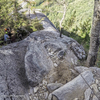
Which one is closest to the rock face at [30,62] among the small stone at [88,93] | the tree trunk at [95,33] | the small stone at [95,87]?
the tree trunk at [95,33]

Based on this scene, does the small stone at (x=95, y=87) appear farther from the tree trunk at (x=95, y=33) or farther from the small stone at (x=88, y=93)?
the tree trunk at (x=95, y=33)

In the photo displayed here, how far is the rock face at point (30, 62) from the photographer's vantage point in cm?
441

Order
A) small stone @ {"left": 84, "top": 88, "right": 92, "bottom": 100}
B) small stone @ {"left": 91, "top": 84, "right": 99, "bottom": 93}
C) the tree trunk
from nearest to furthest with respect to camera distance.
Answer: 1. small stone @ {"left": 84, "top": 88, "right": 92, "bottom": 100}
2. small stone @ {"left": 91, "top": 84, "right": 99, "bottom": 93}
3. the tree trunk

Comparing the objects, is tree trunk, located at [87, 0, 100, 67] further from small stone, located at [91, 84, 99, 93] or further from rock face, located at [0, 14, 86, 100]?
small stone, located at [91, 84, 99, 93]

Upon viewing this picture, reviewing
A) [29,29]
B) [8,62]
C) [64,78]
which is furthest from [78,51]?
[29,29]

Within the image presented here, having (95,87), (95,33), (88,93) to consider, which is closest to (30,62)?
(88,93)

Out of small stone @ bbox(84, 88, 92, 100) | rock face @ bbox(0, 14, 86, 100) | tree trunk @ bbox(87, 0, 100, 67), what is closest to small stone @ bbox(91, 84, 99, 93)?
small stone @ bbox(84, 88, 92, 100)

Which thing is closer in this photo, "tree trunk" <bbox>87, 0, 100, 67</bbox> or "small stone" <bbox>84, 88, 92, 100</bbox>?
"small stone" <bbox>84, 88, 92, 100</bbox>

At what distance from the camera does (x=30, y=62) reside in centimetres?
597

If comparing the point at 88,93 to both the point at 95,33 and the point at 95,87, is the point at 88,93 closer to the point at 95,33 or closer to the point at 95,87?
the point at 95,87

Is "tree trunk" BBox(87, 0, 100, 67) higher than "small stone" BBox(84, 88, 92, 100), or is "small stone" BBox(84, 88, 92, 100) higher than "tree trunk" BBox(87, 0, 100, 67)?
"tree trunk" BBox(87, 0, 100, 67)

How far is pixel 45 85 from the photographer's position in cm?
541

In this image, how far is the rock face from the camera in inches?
174

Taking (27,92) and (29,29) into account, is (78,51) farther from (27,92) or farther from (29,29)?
(29,29)
